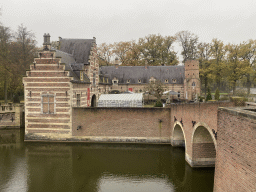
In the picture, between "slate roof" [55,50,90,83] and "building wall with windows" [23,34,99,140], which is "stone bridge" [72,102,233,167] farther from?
"slate roof" [55,50,90,83]

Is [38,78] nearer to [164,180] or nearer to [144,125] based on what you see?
[144,125]

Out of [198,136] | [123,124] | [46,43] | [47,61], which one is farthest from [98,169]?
[46,43]

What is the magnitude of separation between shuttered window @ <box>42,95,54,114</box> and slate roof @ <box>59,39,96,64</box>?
639 centimetres

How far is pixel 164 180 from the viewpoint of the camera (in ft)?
37.3

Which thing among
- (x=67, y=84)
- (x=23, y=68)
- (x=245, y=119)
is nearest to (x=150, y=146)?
(x=67, y=84)

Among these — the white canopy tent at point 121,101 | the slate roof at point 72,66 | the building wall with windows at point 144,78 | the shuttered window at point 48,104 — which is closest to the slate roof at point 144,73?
the building wall with windows at point 144,78

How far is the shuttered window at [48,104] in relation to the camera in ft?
60.9

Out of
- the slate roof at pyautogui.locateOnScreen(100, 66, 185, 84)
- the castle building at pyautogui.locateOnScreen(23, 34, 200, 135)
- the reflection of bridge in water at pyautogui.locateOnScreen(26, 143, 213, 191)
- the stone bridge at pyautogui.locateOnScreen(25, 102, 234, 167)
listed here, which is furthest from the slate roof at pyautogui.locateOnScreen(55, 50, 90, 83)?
the slate roof at pyautogui.locateOnScreen(100, 66, 185, 84)

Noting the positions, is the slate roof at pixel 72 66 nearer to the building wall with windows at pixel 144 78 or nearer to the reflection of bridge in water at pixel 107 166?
the reflection of bridge in water at pixel 107 166

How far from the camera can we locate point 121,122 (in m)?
18.1

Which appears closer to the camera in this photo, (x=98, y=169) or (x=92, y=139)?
(x=98, y=169)

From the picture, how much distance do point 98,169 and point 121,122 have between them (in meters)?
6.03

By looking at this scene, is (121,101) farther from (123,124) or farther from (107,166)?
(107,166)

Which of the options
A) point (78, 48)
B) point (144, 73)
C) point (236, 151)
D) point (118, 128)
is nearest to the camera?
point (236, 151)
